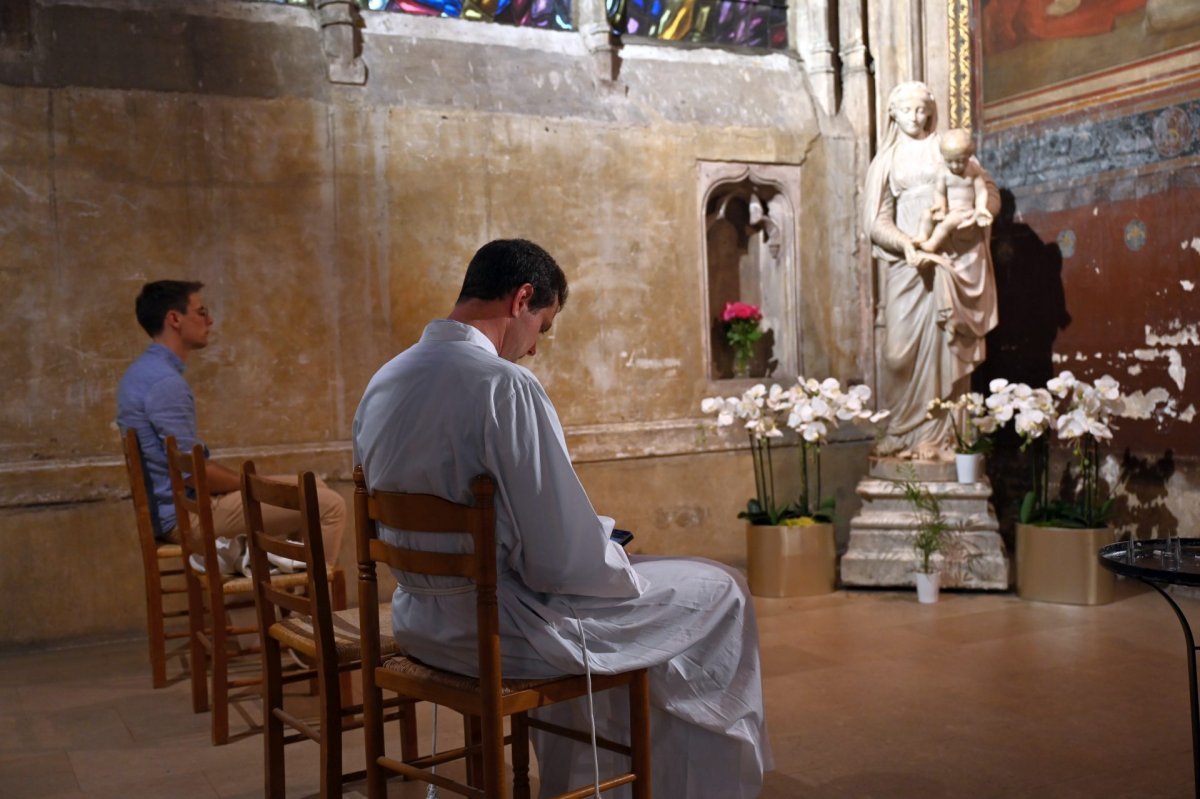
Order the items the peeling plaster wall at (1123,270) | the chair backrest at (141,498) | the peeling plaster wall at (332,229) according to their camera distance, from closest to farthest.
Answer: the chair backrest at (141,498)
the peeling plaster wall at (332,229)
the peeling plaster wall at (1123,270)

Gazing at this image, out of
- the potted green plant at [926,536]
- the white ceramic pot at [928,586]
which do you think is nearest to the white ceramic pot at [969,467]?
the potted green plant at [926,536]

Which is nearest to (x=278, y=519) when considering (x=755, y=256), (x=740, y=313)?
(x=740, y=313)

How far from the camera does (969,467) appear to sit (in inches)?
254

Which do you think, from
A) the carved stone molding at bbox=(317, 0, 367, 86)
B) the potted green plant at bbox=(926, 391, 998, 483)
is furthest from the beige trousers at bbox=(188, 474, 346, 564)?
the potted green plant at bbox=(926, 391, 998, 483)

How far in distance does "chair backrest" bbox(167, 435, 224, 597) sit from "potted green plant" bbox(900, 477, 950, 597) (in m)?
3.46

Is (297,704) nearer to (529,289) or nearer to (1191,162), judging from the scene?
(529,289)

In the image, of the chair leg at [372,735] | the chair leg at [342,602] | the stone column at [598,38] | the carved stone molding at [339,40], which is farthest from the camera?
the stone column at [598,38]

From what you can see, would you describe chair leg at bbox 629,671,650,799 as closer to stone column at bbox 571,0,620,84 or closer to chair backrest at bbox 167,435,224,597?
chair backrest at bbox 167,435,224,597

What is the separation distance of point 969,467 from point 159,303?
4.00 metres

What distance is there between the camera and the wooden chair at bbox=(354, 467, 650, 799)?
2512 millimetres

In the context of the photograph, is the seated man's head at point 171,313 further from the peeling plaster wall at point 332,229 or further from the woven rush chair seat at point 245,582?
the woven rush chair seat at point 245,582

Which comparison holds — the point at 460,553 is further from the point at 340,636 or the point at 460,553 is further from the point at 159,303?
the point at 159,303

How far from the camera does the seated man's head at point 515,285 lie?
284 cm

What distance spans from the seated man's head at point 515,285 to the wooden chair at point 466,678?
474mm
